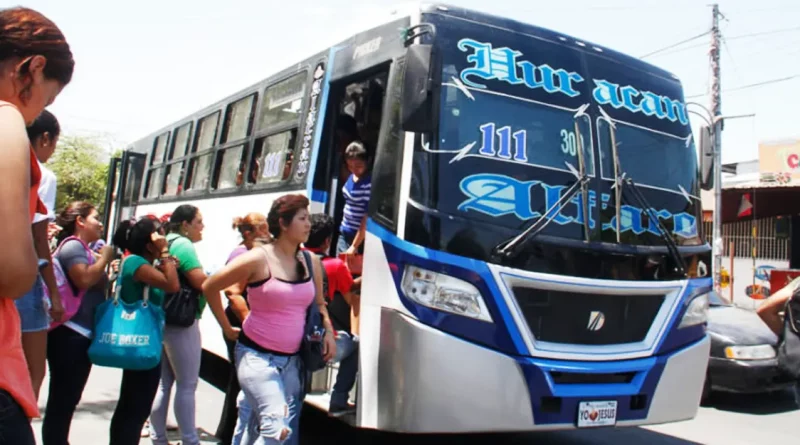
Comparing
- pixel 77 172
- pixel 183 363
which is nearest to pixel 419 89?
pixel 183 363

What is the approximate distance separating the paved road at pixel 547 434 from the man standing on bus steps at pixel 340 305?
1.28m

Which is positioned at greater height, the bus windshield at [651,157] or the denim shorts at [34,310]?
the bus windshield at [651,157]

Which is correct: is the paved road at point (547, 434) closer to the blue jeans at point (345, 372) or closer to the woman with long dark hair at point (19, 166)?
the blue jeans at point (345, 372)

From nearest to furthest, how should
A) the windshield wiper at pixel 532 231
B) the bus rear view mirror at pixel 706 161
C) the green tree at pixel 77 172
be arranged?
the windshield wiper at pixel 532 231, the bus rear view mirror at pixel 706 161, the green tree at pixel 77 172

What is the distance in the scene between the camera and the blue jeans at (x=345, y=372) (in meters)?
4.76

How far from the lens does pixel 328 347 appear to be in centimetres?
432

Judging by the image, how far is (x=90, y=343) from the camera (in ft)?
14.2

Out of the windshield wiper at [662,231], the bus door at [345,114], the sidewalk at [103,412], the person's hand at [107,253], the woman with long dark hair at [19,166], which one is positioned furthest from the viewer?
the sidewalk at [103,412]

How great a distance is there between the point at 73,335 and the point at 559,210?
302 cm

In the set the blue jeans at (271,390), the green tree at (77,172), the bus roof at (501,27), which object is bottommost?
the blue jeans at (271,390)

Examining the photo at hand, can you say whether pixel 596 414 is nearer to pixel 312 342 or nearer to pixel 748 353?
pixel 312 342

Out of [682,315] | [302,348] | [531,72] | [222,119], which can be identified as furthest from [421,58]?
[222,119]

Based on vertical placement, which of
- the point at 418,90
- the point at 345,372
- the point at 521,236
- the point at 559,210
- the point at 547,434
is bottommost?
the point at 547,434

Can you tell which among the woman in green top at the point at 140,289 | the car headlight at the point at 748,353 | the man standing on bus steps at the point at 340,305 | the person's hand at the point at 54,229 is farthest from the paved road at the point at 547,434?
the person's hand at the point at 54,229
